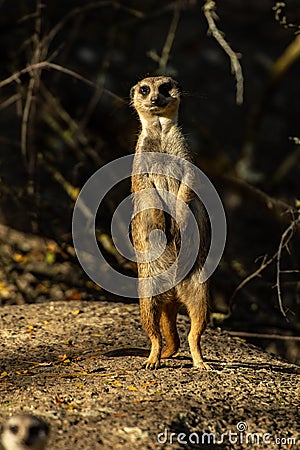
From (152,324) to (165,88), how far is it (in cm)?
123

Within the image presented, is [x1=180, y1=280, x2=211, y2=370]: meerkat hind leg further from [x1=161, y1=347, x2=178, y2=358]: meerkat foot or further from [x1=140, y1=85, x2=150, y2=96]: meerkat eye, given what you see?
[x1=140, y1=85, x2=150, y2=96]: meerkat eye

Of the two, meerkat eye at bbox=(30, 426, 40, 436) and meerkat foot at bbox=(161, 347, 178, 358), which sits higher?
meerkat foot at bbox=(161, 347, 178, 358)

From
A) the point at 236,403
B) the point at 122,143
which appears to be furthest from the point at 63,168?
the point at 236,403

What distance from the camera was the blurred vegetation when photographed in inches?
271

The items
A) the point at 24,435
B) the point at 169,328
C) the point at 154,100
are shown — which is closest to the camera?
the point at 24,435

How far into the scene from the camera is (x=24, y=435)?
292 centimetres

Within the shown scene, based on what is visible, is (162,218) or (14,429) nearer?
(14,429)

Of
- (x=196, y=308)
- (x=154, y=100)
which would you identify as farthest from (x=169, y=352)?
(x=154, y=100)

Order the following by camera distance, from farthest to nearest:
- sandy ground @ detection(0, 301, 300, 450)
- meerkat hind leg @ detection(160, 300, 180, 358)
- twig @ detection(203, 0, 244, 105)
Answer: twig @ detection(203, 0, 244, 105), meerkat hind leg @ detection(160, 300, 180, 358), sandy ground @ detection(0, 301, 300, 450)

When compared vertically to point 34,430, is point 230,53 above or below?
above

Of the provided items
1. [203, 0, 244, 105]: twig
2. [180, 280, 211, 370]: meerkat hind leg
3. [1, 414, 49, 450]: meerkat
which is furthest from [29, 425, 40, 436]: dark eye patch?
[203, 0, 244, 105]: twig

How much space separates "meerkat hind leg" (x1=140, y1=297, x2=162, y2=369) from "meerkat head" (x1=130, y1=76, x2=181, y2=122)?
969 mm

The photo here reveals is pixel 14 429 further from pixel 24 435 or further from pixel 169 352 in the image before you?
pixel 169 352

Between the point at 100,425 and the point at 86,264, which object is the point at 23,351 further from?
the point at 86,264
